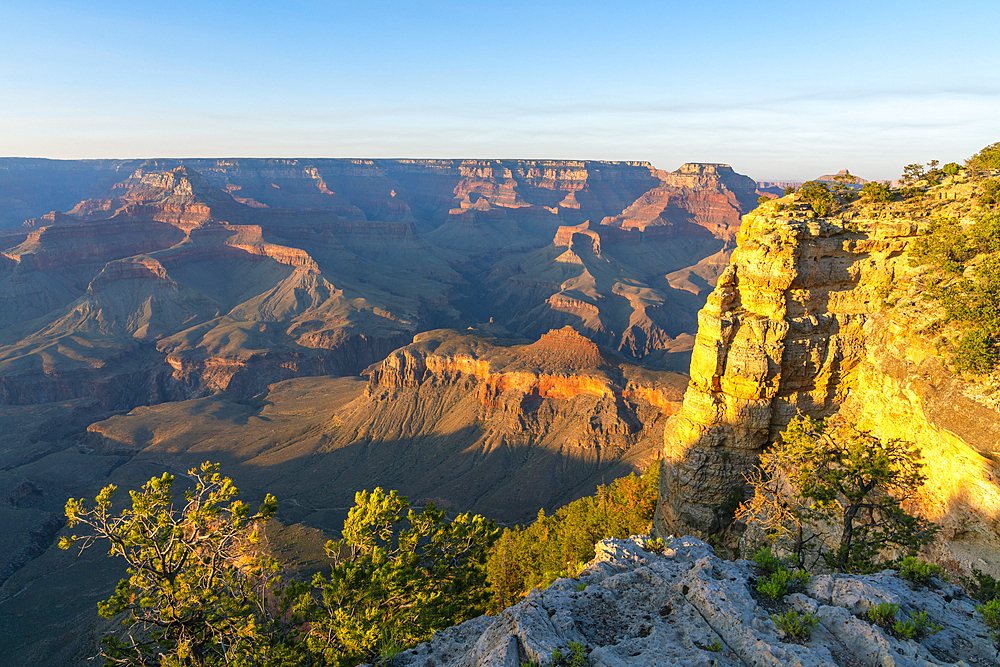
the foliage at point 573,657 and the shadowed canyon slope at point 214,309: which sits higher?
the foliage at point 573,657

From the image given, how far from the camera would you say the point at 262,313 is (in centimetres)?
15062

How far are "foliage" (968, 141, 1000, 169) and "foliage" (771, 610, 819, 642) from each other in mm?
26463

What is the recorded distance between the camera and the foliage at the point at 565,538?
105 ft

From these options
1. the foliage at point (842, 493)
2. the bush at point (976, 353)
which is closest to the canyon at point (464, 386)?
the bush at point (976, 353)

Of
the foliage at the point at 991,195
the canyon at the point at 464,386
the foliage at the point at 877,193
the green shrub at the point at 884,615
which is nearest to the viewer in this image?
the green shrub at the point at 884,615

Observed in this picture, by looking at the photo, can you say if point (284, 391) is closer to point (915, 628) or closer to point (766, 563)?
point (766, 563)

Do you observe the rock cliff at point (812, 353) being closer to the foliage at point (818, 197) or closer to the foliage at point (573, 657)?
the foliage at point (818, 197)

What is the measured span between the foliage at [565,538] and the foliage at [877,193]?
2220cm

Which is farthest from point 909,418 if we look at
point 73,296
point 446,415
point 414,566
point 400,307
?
point 73,296

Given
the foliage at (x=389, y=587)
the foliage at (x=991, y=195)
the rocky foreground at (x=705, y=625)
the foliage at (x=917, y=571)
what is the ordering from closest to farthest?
1. the rocky foreground at (x=705, y=625)
2. the foliage at (x=917, y=571)
3. the foliage at (x=389, y=587)
4. the foliage at (x=991, y=195)

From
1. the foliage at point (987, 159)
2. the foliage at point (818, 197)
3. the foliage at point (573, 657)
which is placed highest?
the foliage at point (987, 159)

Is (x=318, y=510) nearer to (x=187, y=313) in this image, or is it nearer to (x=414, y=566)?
(x=414, y=566)

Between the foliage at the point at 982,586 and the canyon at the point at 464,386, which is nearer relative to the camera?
the foliage at the point at 982,586

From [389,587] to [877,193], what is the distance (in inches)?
1152
